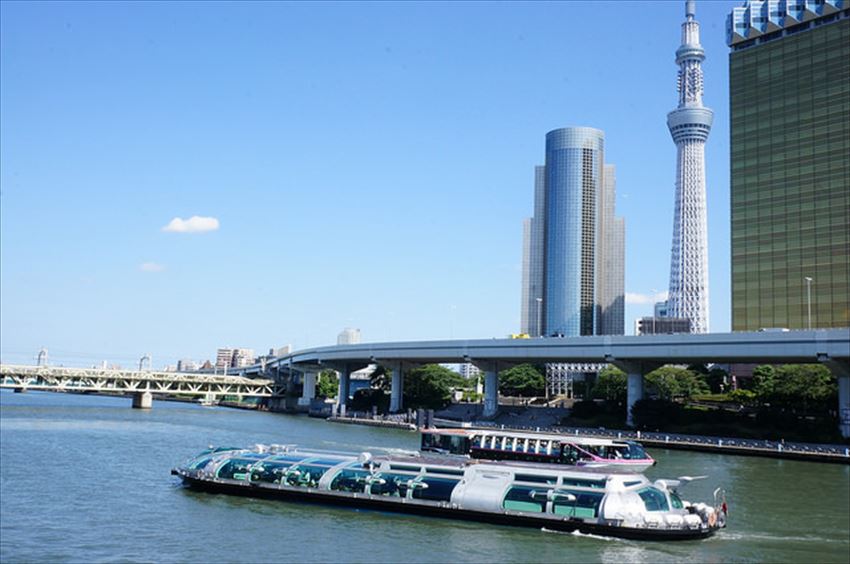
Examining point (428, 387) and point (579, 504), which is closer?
point (579, 504)

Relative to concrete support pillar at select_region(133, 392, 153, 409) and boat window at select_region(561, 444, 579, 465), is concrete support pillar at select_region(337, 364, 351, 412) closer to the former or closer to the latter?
concrete support pillar at select_region(133, 392, 153, 409)

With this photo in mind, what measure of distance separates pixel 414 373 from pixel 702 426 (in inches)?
2407

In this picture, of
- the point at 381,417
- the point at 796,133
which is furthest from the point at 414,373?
the point at 796,133

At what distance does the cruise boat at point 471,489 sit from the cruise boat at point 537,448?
10.9 ft

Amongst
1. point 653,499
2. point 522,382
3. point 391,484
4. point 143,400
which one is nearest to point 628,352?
point 391,484

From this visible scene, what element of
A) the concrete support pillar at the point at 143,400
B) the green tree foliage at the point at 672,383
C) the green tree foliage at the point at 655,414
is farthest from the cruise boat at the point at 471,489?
the concrete support pillar at the point at 143,400

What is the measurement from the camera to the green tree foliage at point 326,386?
555 ft

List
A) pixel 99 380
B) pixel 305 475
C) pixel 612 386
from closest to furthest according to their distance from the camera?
pixel 305 475 < pixel 612 386 < pixel 99 380

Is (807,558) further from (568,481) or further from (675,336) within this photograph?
(675,336)

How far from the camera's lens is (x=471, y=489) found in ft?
124

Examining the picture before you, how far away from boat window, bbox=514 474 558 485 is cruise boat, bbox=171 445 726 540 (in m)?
0.04

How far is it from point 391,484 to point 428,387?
9794cm

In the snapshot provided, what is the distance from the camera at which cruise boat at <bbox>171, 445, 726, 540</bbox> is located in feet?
113

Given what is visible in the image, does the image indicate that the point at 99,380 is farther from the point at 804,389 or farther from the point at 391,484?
the point at 391,484
